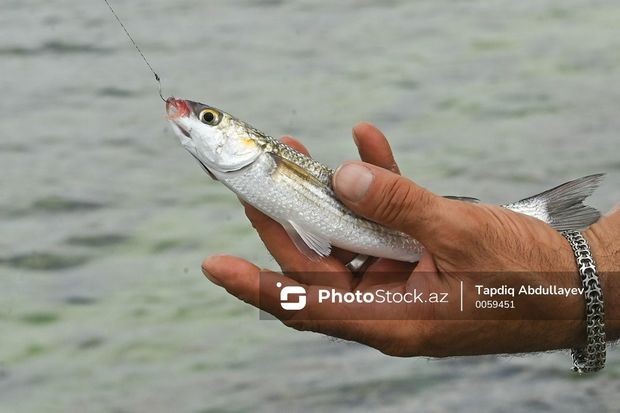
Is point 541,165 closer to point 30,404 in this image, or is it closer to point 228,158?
point 30,404

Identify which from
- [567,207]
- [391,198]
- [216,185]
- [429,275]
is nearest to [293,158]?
[391,198]

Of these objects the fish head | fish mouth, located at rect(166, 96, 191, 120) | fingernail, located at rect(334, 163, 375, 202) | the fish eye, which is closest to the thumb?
fingernail, located at rect(334, 163, 375, 202)

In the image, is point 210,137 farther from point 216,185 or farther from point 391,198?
point 216,185

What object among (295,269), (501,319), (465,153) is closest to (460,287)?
(501,319)

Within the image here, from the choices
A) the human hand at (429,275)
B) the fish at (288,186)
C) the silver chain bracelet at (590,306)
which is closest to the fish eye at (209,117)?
the fish at (288,186)

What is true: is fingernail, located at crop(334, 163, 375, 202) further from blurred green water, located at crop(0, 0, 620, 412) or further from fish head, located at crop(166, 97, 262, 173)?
blurred green water, located at crop(0, 0, 620, 412)
